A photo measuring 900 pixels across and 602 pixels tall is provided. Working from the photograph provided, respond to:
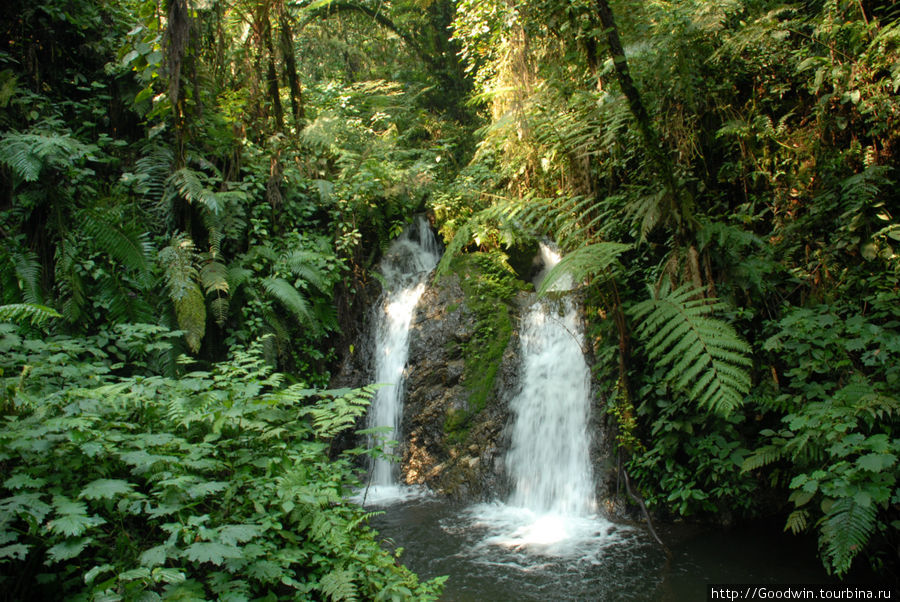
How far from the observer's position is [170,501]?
6.87ft

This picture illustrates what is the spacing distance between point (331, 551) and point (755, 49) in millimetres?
5388

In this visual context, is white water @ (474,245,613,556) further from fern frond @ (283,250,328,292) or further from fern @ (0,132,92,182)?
fern @ (0,132,92,182)

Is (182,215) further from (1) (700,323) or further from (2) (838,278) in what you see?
(2) (838,278)

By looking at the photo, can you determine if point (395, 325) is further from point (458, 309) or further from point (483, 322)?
point (483, 322)

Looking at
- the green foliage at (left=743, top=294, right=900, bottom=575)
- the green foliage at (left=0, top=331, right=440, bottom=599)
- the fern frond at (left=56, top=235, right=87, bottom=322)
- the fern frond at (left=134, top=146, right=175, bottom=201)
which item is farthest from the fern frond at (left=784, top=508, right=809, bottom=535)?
the fern frond at (left=134, top=146, right=175, bottom=201)

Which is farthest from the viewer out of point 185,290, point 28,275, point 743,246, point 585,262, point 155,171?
point 155,171

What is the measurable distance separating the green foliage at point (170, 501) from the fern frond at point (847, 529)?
2190mm

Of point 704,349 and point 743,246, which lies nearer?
point 704,349

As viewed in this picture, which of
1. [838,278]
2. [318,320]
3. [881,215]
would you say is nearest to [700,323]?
[838,278]

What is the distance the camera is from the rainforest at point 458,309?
2.30 metres

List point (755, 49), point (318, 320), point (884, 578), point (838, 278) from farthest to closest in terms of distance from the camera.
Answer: point (318, 320), point (755, 49), point (838, 278), point (884, 578)

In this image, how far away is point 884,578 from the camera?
3.19 m

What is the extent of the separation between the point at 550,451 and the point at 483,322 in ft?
6.09

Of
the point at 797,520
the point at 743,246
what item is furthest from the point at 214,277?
the point at 797,520
